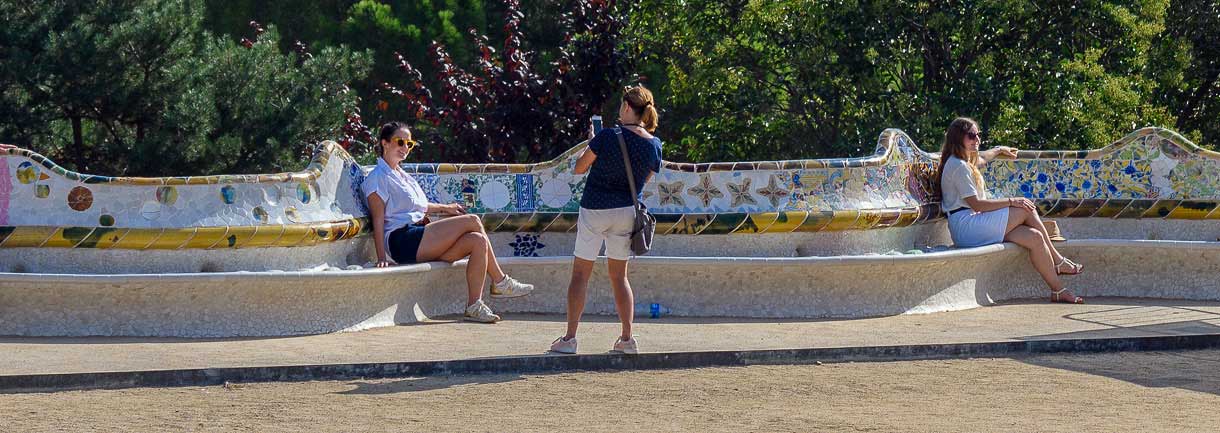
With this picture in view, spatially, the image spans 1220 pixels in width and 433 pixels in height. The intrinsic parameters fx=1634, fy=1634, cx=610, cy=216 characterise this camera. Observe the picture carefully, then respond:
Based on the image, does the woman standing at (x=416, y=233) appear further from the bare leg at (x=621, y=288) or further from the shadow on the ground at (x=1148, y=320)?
the shadow on the ground at (x=1148, y=320)

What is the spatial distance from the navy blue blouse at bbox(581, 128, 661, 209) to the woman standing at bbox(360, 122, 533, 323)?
1.45 meters

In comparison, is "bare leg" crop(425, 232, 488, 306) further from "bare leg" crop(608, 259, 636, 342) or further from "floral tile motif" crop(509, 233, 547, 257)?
"bare leg" crop(608, 259, 636, 342)

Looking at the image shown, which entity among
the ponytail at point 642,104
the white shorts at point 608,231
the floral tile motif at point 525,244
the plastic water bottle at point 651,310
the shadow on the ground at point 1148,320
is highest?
the ponytail at point 642,104

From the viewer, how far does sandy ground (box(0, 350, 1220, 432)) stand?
20.9 ft

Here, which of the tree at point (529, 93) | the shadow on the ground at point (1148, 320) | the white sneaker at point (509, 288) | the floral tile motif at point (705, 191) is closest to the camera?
the shadow on the ground at point (1148, 320)

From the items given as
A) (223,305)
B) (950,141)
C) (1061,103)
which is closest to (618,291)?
(223,305)

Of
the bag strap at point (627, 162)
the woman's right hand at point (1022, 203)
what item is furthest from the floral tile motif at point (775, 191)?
the bag strap at point (627, 162)

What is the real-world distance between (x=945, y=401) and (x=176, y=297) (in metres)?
3.94

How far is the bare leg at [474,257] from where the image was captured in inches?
357

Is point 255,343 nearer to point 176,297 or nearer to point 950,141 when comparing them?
point 176,297

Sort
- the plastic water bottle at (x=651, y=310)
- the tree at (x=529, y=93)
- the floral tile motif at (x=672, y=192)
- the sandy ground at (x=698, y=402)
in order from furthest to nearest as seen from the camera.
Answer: the tree at (x=529, y=93) < the plastic water bottle at (x=651, y=310) < the floral tile motif at (x=672, y=192) < the sandy ground at (x=698, y=402)

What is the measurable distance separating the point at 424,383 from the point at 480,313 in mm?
1770

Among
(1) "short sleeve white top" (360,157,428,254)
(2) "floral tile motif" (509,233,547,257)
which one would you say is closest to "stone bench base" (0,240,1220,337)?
(2) "floral tile motif" (509,233,547,257)

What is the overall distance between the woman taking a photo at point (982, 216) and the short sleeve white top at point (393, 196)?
3.38 meters
